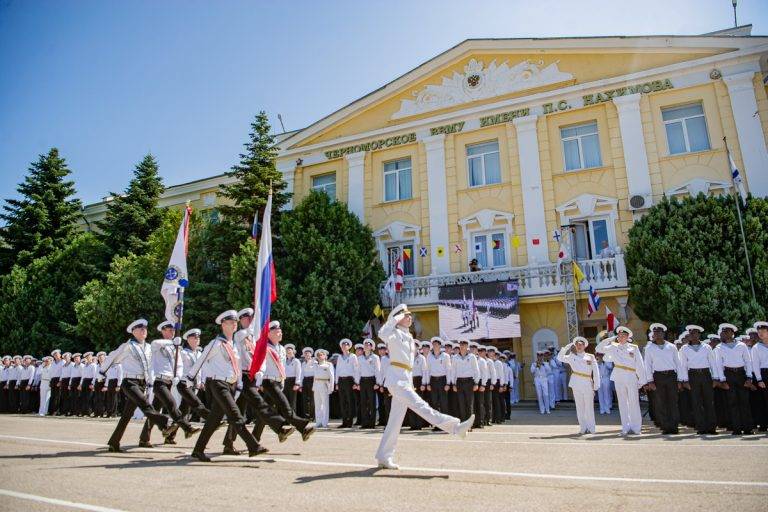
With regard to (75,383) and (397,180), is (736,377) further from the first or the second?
(75,383)

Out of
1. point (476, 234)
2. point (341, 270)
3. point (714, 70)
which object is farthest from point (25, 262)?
point (714, 70)

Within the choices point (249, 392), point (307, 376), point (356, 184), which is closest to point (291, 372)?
point (307, 376)

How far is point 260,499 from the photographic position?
5.07 m

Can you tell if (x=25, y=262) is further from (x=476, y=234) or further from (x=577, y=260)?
(x=577, y=260)

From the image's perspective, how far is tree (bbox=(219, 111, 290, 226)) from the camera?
23.7m

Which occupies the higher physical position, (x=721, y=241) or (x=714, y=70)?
(x=714, y=70)

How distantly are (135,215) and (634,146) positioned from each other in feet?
79.1

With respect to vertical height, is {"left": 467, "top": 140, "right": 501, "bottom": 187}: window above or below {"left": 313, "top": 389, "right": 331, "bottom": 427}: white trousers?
above

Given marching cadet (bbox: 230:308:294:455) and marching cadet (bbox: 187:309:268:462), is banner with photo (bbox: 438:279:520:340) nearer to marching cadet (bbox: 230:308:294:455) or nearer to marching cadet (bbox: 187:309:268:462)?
marching cadet (bbox: 230:308:294:455)

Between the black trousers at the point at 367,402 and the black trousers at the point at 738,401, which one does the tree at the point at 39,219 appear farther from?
the black trousers at the point at 738,401

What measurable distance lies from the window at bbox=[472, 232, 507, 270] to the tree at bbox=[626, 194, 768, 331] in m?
5.56

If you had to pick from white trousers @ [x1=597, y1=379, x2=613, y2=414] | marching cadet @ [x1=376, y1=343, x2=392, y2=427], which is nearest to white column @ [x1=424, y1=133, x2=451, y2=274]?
white trousers @ [x1=597, y1=379, x2=613, y2=414]

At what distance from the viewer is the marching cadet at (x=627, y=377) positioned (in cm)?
1063

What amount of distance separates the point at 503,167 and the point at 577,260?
509 cm
